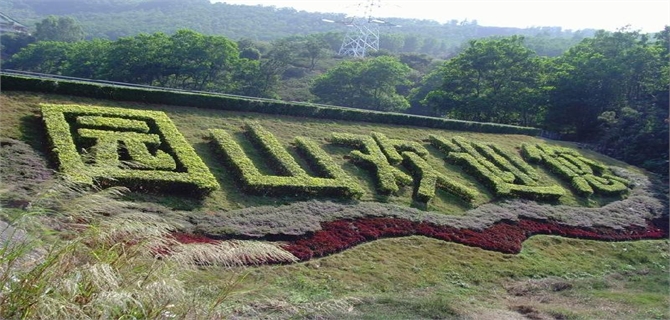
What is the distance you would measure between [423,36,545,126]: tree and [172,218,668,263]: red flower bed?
626 inches

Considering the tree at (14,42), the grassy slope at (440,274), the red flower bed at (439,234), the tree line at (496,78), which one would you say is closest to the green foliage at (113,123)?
the grassy slope at (440,274)

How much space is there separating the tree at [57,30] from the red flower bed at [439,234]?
46.7m

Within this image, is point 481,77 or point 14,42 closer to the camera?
point 481,77

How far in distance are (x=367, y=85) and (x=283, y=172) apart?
85.7 ft

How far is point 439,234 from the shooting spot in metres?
14.2

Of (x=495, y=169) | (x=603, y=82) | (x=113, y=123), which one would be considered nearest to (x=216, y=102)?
(x=113, y=123)

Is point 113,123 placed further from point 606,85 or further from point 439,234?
point 606,85

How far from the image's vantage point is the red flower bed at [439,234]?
12.1 m

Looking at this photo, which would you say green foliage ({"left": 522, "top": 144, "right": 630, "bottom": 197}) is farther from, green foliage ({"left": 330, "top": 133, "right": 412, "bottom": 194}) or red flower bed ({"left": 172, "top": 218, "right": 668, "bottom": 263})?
green foliage ({"left": 330, "top": 133, "right": 412, "bottom": 194})

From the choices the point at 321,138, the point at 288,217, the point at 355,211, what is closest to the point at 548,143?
the point at 321,138

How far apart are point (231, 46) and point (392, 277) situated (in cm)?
2968

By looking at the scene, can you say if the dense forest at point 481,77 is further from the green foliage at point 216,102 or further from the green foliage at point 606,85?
the green foliage at point 216,102

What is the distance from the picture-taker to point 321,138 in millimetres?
18766

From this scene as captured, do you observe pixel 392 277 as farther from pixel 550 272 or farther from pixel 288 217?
pixel 550 272
